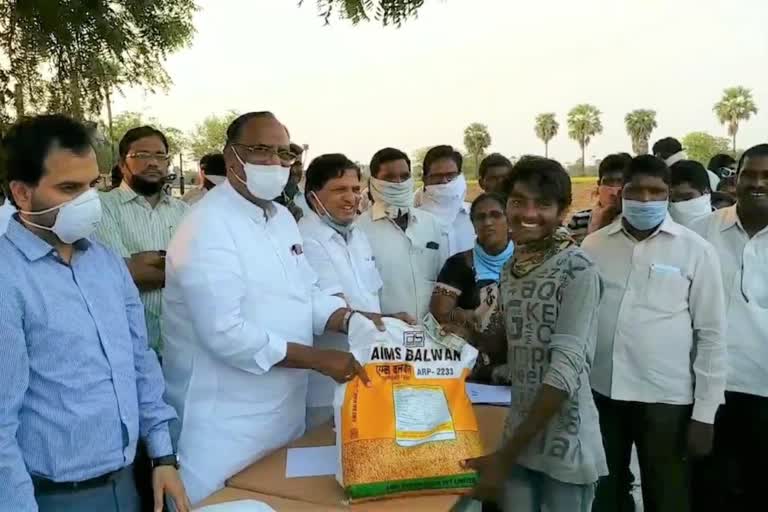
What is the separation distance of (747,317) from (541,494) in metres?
1.49

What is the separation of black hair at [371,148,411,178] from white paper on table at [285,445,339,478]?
78.6 inches

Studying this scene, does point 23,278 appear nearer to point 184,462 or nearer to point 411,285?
point 184,462

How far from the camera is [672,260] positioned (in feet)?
8.59

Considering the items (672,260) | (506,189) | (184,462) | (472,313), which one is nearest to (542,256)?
(506,189)

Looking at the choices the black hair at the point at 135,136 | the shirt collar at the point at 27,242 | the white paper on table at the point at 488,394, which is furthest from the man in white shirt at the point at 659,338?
the black hair at the point at 135,136

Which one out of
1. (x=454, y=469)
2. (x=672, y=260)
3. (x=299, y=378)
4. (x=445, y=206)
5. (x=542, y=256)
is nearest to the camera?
(x=454, y=469)

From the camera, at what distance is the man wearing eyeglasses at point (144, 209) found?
10.5 ft

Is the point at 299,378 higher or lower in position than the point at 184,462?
higher

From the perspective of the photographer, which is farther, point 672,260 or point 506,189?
point 672,260

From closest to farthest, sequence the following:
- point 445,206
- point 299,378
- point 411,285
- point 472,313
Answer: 1. point 299,378
2. point 472,313
3. point 411,285
4. point 445,206

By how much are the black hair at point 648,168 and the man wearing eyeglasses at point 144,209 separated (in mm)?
2187

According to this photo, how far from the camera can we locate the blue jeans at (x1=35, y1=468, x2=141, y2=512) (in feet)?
5.50

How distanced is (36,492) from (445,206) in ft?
10.4

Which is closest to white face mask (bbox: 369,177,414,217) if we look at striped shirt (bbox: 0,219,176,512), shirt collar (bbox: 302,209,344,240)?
shirt collar (bbox: 302,209,344,240)
